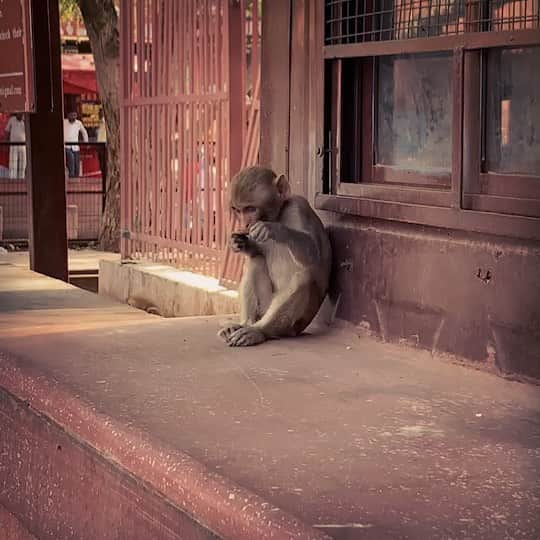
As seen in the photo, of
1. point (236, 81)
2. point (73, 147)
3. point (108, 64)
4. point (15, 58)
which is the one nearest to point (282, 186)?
point (236, 81)

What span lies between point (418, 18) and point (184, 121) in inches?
166

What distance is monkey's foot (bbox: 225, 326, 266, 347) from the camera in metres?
5.31

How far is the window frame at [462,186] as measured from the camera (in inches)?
176

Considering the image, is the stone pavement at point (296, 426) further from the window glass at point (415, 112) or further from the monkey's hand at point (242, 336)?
the window glass at point (415, 112)

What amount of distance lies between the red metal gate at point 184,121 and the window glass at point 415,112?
8.35ft

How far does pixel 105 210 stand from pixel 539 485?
12.8 meters

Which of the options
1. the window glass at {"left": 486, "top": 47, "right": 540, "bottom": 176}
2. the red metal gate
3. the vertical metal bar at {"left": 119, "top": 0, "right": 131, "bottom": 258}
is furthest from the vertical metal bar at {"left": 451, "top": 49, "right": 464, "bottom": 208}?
the vertical metal bar at {"left": 119, "top": 0, "right": 131, "bottom": 258}

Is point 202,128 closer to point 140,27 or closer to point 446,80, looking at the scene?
point 140,27

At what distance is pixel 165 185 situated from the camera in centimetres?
954

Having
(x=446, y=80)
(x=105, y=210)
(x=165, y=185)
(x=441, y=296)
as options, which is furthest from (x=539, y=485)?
(x=105, y=210)

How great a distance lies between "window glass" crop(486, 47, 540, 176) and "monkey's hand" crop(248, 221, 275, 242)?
3.27ft

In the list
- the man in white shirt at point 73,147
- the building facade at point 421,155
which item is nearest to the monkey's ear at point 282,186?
the building facade at point 421,155

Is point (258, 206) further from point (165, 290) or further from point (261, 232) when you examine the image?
point (165, 290)

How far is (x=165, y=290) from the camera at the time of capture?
8891 millimetres
